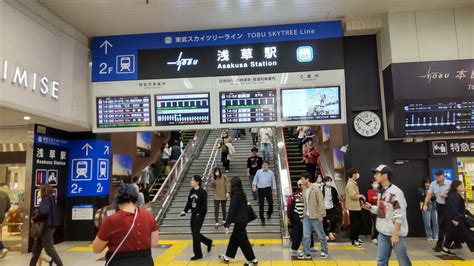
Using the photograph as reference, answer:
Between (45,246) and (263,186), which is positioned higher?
(263,186)

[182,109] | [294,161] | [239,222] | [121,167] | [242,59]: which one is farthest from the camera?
[294,161]

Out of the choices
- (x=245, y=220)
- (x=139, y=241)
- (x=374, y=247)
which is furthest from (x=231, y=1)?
(x=374, y=247)

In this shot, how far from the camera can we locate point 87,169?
8375 millimetres

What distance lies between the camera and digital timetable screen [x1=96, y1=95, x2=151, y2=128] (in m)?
6.71

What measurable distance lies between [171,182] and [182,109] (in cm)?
480

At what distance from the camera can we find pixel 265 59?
6746 mm

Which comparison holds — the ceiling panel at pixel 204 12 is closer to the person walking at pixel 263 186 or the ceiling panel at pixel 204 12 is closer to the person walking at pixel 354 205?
the person walking at pixel 354 205

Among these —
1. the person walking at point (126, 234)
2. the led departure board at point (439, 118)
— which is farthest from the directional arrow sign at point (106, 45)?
the led departure board at point (439, 118)

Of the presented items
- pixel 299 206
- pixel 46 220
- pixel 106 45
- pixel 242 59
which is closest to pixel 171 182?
pixel 106 45

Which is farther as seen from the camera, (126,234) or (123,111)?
(123,111)

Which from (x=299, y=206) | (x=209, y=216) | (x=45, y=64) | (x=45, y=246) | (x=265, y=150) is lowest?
(x=209, y=216)

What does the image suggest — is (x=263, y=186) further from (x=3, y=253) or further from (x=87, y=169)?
(x=3, y=253)

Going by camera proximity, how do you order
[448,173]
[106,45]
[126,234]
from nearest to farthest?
[126,234] → [106,45] → [448,173]

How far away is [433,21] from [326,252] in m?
4.64
